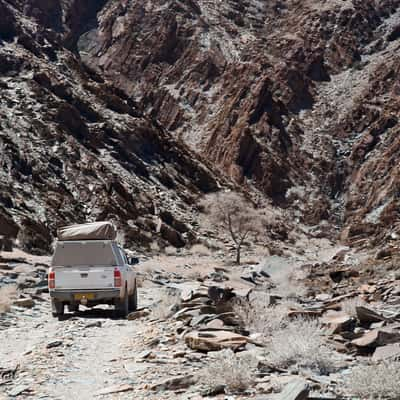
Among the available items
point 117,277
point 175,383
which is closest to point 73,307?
point 117,277

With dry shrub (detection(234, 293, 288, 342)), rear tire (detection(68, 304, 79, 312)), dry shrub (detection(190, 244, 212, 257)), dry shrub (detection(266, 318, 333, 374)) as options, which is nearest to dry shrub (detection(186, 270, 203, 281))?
dry shrub (detection(190, 244, 212, 257))

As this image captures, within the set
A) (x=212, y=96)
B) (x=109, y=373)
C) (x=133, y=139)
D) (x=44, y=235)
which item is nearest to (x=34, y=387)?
(x=109, y=373)

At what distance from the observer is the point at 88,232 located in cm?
1667

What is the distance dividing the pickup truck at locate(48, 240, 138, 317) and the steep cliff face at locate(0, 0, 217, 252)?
825 inches

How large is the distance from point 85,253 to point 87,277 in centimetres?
75

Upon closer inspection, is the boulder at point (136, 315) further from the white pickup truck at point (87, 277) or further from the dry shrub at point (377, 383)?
the dry shrub at point (377, 383)

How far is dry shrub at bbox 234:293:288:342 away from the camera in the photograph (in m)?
10.0

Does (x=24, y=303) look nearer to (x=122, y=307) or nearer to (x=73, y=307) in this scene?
(x=73, y=307)

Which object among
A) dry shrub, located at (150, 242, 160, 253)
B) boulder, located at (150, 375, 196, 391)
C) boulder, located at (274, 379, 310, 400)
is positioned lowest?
dry shrub, located at (150, 242, 160, 253)

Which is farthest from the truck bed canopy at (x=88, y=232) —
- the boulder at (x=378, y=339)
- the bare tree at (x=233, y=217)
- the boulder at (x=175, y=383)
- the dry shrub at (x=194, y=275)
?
the bare tree at (x=233, y=217)

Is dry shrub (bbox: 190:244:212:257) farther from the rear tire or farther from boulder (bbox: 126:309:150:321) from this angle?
boulder (bbox: 126:309:150:321)

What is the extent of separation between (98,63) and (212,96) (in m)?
24.6

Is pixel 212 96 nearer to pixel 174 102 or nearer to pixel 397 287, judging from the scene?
pixel 174 102

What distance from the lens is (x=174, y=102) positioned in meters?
97.1
